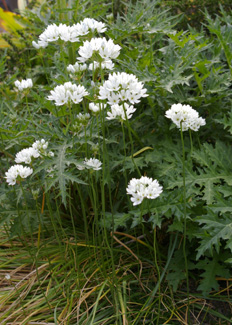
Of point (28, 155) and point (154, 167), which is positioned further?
point (154, 167)

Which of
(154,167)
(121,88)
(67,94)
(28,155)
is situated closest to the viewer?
(121,88)

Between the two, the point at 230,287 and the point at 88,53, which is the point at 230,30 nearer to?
the point at 88,53

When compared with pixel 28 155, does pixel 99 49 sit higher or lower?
higher

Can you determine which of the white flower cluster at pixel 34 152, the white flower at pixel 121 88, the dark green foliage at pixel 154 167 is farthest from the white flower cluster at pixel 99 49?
the white flower cluster at pixel 34 152

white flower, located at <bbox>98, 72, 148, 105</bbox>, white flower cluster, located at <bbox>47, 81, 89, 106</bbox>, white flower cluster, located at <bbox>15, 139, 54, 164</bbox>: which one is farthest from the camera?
white flower cluster, located at <bbox>15, 139, 54, 164</bbox>

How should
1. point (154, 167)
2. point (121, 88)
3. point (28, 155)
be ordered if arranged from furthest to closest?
point (154, 167) → point (28, 155) → point (121, 88)

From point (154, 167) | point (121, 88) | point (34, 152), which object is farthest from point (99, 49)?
point (154, 167)

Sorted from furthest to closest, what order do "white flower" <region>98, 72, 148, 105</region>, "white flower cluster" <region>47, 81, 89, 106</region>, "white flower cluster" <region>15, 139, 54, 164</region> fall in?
"white flower cluster" <region>15, 139, 54, 164</region>, "white flower cluster" <region>47, 81, 89, 106</region>, "white flower" <region>98, 72, 148, 105</region>

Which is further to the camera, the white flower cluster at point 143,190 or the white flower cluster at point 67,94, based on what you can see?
the white flower cluster at point 67,94

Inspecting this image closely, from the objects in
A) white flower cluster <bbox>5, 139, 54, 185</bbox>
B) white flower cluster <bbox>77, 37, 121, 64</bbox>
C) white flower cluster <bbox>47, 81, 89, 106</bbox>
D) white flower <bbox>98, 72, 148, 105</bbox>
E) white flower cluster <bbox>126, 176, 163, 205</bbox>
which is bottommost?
white flower cluster <bbox>126, 176, 163, 205</bbox>

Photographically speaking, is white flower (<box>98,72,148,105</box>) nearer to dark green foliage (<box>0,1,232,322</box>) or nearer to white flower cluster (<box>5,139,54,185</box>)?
dark green foliage (<box>0,1,232,322</box>)

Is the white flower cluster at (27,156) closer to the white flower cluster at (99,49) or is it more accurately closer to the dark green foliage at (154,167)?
the dark green foliage at (154,167)

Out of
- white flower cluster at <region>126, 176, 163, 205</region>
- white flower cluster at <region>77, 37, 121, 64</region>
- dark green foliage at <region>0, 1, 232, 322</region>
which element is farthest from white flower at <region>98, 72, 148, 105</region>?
white flower cluster at <region>126, 176, 163, 205</region>

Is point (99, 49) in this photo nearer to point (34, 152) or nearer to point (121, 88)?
point (121, 88)
